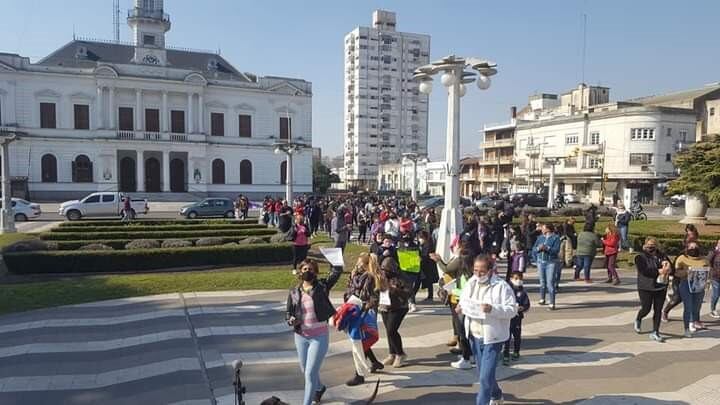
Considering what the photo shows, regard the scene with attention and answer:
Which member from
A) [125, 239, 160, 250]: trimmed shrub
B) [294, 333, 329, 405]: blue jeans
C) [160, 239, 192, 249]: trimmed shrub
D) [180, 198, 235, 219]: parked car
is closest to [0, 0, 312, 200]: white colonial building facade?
[180, 198, 235, 219]: parked car

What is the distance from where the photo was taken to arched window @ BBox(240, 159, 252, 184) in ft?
197

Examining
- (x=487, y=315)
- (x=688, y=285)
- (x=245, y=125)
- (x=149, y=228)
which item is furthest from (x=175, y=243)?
(x=245, y=125)

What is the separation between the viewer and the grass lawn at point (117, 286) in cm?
1138

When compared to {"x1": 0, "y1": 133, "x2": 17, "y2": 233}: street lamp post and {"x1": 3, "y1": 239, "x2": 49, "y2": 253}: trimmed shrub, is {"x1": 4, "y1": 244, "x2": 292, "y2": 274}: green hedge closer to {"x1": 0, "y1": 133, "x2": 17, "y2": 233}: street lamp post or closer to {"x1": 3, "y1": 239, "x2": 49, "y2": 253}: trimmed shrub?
{"x1": 3, "y1": 239, "x2": 49, "y2": 253}: trimmed shrub

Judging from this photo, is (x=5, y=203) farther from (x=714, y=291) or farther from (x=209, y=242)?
(x=714, y=291)

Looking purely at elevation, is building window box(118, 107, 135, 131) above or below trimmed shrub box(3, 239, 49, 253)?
above

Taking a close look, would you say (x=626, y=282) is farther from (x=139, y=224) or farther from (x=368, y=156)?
(x=368, y=156)

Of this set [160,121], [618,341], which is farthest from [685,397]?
[160,121]

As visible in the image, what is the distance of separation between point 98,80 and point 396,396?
182 ft

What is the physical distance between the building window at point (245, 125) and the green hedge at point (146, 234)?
4078 cm

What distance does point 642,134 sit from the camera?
55.8 meters

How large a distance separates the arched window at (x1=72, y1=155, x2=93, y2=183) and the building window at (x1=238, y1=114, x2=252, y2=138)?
1612cm

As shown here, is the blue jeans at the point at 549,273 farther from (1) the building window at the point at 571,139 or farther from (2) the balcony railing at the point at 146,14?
(2) the balcony railing at the point at 146,14

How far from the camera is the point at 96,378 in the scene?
7.00 meters
